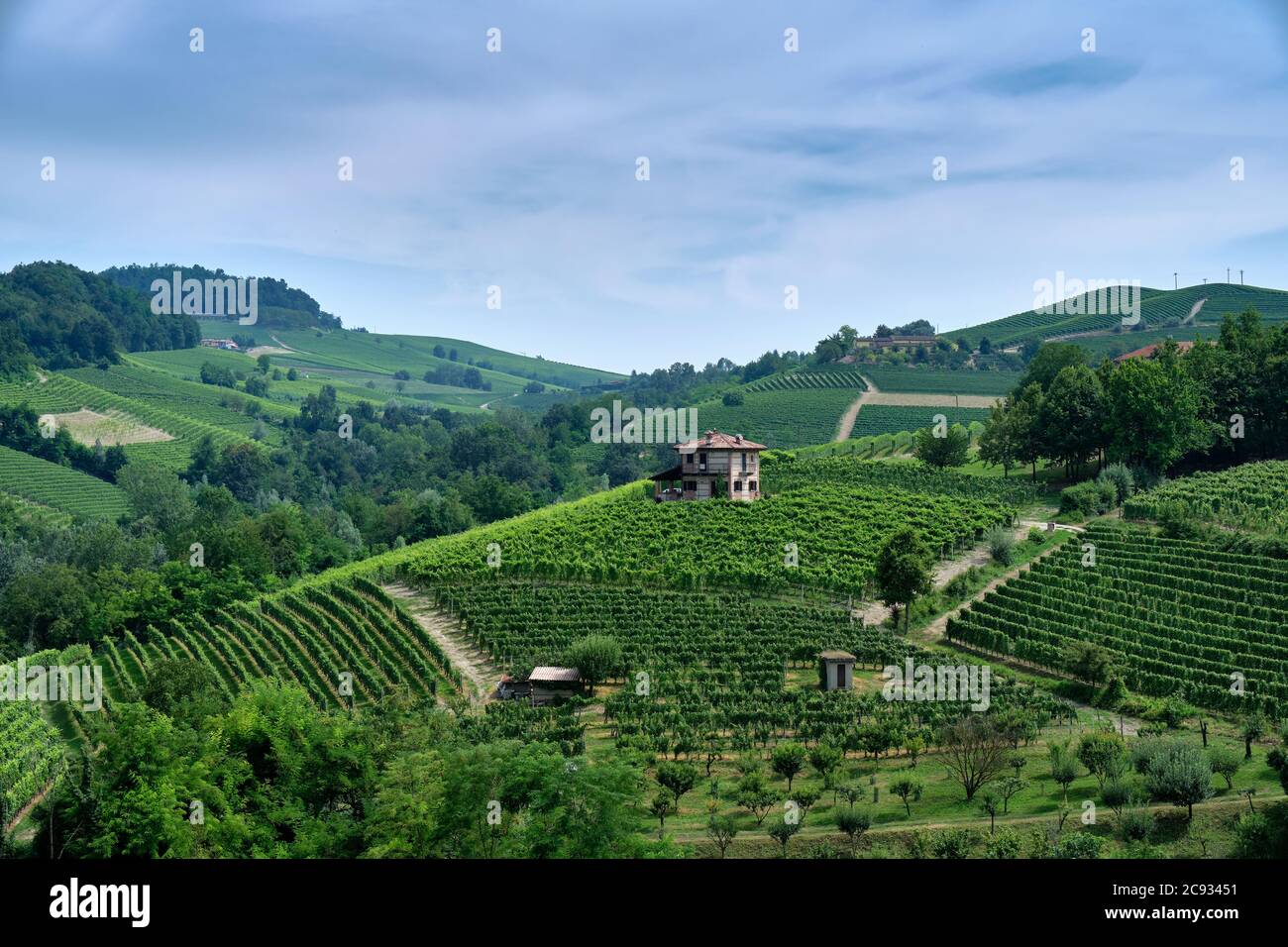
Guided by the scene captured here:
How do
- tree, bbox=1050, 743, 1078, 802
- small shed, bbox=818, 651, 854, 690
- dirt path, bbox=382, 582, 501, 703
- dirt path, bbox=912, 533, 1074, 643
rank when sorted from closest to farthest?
tree, bbox=1050, 743, 1078, 802, small shed, bbox=818, 651, 854, 690, dirt path, bbox=382, 582, 501, 703, dirt path, bbox=912, 533, 1074, 643

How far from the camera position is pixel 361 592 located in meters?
50.5

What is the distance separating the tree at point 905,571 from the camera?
132ft

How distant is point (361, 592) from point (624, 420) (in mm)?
92931

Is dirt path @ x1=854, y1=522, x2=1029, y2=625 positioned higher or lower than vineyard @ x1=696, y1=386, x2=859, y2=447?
lower

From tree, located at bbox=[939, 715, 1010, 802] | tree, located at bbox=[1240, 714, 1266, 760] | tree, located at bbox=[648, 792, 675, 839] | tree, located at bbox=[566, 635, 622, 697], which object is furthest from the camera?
tree, located at bbox=[566, 635, 622, 697]

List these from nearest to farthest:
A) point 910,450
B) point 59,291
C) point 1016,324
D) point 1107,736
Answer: point 1107,736 → point 910,450 → point 1016,324 → point 59,291

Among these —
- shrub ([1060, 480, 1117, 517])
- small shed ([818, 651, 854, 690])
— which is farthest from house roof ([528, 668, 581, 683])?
shrub ([1060, 480, 1117, 517])

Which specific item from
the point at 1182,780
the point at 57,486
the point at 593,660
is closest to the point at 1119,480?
the point at 593,660

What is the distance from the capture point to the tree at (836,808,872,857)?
939 inches

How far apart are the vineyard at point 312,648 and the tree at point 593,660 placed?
432 cm

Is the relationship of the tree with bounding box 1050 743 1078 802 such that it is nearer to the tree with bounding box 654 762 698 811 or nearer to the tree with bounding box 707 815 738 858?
the tree with bounding box 707 815 738 858

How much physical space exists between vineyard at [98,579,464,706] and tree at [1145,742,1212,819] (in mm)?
21872
